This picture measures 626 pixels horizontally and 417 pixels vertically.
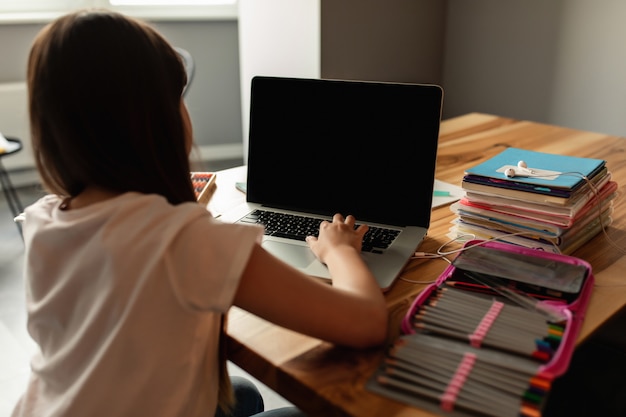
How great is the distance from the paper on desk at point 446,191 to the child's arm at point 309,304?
21.3 inches

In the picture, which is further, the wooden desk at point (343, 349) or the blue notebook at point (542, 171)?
the blue notebook at point (542, 171)

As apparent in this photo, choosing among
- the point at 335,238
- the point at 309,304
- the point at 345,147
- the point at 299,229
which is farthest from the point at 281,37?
the point at 309,304

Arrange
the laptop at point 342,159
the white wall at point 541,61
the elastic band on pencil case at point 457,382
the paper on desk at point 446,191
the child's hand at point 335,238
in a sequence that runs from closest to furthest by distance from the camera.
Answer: the elastic band on pencil case at point 457,382 → the child's hand at point 335,238 → the laptop at point 342,159 → the paper on desk at point 446,191 → the white wall at point 541,61

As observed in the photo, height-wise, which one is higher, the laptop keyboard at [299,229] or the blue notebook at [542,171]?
the blue notebook at [542,171]

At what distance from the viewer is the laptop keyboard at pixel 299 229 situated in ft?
3.41

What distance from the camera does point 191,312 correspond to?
72 cm

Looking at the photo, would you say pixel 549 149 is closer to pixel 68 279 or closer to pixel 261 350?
pixel 261 350

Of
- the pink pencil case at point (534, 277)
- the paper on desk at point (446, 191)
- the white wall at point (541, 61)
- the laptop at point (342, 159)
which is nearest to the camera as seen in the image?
the pink pencil case at point (534, 277)

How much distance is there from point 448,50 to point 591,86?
0.84 meters

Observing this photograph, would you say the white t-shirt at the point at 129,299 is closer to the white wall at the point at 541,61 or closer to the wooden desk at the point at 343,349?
the wooden desk at the point at 343,349

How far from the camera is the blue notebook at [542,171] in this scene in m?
1.03

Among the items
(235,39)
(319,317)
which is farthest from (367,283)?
(235,39)

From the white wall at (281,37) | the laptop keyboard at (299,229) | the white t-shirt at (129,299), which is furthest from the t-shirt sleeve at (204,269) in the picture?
the white wall at (281,37)

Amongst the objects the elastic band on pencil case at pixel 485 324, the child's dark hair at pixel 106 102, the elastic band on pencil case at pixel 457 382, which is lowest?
the elastic band on pencil case at pixel 457 382
